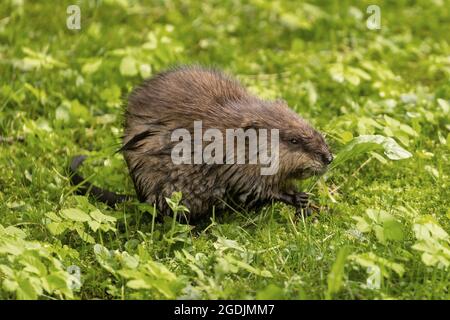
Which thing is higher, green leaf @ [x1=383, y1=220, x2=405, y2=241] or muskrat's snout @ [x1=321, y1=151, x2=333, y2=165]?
muskrat's snout @ [x1=321, y1=151, x2=333, y2=165]

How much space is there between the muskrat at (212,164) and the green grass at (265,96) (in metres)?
0.15

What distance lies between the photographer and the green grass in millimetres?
3979

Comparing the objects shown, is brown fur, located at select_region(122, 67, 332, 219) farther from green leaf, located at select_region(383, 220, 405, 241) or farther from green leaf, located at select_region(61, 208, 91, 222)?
green leaf, located at select_region(383, 220, 405, 241)

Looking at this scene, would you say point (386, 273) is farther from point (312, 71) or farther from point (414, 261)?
point (312, 71)

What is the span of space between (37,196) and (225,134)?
4.42 feet

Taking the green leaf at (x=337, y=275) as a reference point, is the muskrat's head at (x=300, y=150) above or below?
above

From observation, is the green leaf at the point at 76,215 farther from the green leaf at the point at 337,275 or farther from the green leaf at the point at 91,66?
the green leaf at the point at 91,66

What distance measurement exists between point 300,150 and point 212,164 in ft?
1.74

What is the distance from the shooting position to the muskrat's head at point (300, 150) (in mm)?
4820

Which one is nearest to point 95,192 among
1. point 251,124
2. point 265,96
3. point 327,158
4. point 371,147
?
point 251,124

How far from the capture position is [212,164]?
4.79 meters

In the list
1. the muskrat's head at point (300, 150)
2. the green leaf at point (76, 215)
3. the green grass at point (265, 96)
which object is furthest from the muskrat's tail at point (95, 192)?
Answer: the muskrat's head at point (300, 150)

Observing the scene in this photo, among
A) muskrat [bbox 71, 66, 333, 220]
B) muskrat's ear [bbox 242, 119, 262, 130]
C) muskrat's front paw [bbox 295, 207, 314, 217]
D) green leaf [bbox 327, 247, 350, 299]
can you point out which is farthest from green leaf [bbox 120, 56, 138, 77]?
green leaf [bbox 327, 247, 350, 299]
